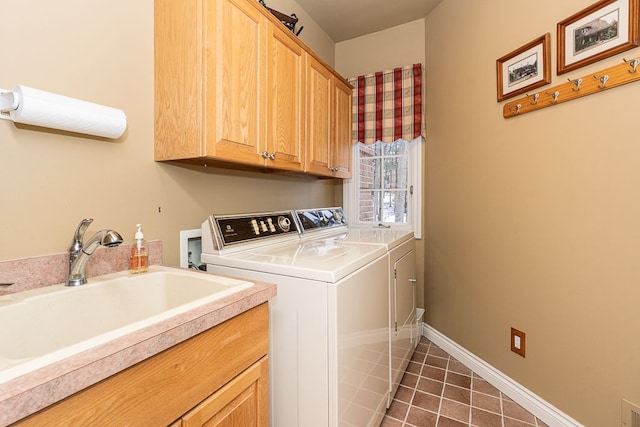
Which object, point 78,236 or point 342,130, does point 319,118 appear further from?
point 78,236

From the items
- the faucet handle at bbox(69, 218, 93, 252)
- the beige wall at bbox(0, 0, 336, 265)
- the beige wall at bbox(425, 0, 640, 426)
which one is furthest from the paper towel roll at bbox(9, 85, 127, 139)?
A: the beige wall at bbox(425, 0, 640, 426)

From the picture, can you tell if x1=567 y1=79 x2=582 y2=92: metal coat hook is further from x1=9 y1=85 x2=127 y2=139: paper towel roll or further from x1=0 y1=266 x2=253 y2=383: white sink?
x1=9 y1=85 x2=127 y2=139: paper towel roll

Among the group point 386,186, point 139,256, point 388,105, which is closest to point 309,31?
Result: point 388,105

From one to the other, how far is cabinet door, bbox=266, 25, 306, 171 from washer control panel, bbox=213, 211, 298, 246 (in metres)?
0.31

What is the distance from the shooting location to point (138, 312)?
1.08 meters

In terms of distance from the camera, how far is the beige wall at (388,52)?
263cm

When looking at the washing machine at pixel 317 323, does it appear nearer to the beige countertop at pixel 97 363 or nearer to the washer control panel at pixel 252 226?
the washer control panel at pixel 252 226

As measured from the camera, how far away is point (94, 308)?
38.9 inches

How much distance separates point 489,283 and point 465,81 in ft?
4.60

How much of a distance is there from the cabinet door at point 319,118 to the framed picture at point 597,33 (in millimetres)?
1289

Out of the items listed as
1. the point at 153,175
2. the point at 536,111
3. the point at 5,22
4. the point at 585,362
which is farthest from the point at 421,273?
the point at 5,22

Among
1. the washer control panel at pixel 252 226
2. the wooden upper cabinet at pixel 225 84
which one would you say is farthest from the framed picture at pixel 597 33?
the washer control panel at pixel 252 226

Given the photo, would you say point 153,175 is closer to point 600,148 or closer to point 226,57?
point 226,57

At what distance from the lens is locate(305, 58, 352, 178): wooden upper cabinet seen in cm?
192
